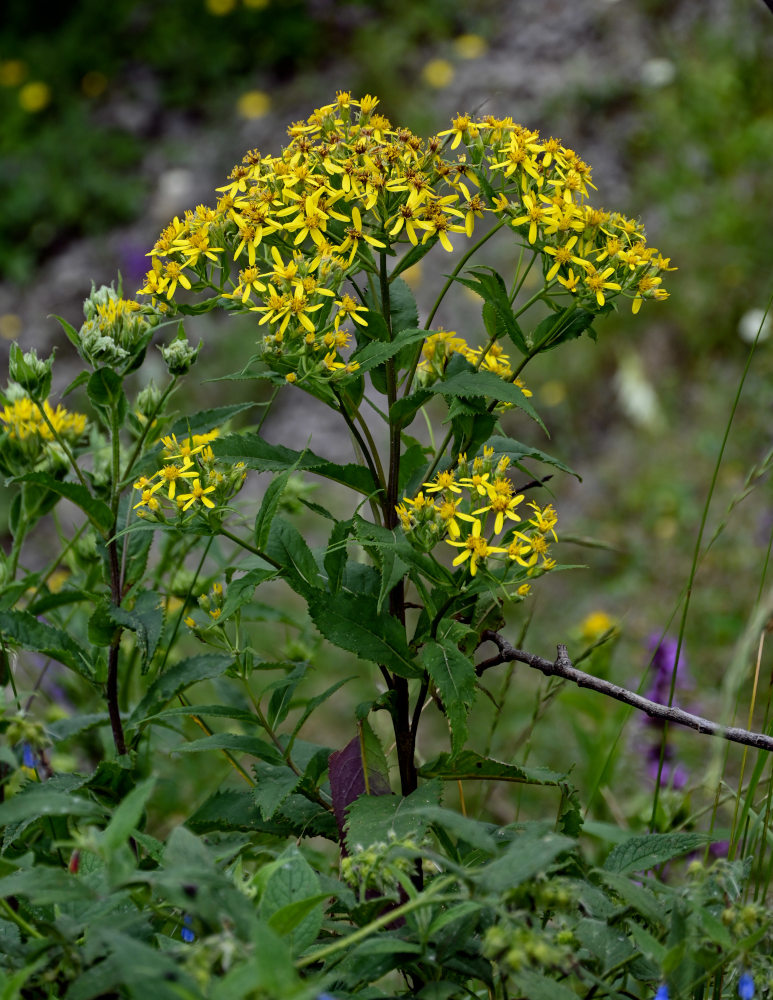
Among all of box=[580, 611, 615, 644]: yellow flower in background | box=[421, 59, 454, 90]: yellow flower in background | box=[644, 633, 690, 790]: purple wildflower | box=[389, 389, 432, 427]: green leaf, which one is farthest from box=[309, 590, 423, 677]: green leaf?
box=[421, 59, 454, 90]: yellow flower in background

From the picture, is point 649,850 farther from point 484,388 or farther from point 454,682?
point 484,388

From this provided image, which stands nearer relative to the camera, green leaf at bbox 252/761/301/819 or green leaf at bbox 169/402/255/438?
green leaf at bbox 252/761/301/819

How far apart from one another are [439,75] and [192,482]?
4.60 metres

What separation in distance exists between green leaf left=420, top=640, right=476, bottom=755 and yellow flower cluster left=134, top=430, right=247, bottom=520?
0.99ft

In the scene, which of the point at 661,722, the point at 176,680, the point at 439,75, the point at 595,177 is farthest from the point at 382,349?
the point at 439,75

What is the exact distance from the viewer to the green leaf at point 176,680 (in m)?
1.32

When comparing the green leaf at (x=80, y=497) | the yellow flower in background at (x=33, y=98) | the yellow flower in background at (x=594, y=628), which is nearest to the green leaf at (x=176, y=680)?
the green leaf at (x=80, y=497)

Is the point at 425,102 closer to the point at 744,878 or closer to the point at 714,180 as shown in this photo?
the point at 714,180

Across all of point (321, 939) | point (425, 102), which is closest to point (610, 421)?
point (425, 102)

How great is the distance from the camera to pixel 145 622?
51.3 inches

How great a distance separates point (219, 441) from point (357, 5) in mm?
5181

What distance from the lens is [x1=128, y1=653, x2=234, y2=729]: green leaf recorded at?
132cm

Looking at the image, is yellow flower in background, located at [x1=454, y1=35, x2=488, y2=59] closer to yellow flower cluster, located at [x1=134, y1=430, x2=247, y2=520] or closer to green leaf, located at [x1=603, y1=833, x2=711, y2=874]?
yellow flower cluster, located at [x1=134, y1=430, x2=247, y2=520]

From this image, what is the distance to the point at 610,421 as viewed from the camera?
4039 millimetres
